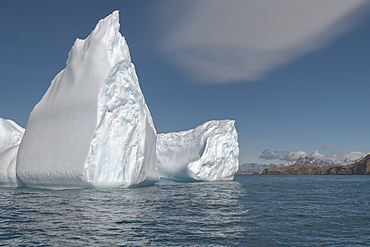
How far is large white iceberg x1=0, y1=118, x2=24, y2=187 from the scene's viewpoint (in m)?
21.7

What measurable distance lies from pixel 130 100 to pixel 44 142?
250 inches

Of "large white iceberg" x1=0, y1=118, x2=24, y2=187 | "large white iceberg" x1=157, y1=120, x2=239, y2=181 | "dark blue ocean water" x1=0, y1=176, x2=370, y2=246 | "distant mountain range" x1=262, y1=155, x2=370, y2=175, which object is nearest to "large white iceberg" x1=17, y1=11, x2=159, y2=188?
"large white iceberg" x1=0, y1=118, x2=24, y2=187

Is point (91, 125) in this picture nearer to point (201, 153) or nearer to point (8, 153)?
point (8, 153)

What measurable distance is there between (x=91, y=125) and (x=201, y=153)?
21072 mm

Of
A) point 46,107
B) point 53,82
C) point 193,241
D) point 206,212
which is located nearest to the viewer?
point 193,241

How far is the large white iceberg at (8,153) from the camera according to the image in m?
21.7

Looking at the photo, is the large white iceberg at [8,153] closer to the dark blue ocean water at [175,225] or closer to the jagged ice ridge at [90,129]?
the jagged ice ridge at [90,129]

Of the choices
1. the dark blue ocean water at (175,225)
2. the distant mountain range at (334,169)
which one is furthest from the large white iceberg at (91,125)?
the distant mountain range at (334,169)

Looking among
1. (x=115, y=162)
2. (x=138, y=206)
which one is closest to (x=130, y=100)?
(x=115, y=162)

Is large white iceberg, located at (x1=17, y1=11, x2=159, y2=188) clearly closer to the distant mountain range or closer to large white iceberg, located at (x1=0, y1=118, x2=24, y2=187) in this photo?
large white iceberg, located at (x1=0, y1=118, x2=24, y2=187)

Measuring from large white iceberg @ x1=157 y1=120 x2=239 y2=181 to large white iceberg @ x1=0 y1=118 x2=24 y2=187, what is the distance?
1846cm

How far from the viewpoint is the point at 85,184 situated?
60.5ft

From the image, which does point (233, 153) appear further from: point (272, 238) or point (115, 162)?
point (272, 238)

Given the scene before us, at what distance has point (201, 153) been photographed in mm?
37906
